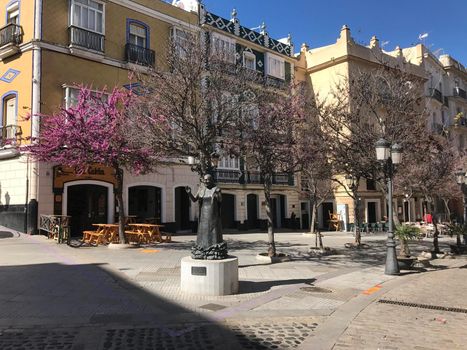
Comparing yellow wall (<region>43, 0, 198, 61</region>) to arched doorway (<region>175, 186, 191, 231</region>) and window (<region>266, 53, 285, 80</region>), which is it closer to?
window (<region>266, 53, 285, 80</region>)

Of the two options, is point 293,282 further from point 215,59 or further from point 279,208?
point 279,208

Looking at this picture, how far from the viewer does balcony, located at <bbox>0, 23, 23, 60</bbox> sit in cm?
1973

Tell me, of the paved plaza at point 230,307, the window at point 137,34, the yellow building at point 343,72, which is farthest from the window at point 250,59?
the paved plaza at point 230,307

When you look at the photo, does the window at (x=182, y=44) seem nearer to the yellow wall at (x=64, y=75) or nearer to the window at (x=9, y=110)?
the yellow wall at (x=64, y=75)

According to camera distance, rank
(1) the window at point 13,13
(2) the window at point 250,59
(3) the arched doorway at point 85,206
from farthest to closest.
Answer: (2) the window at point 250,59 < (1) the window at point 13,13 < (3) the arched doorway at point 85,206

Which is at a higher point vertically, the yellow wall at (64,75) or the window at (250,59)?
the window at (250,59)

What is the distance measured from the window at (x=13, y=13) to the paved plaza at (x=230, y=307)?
13.2 metres

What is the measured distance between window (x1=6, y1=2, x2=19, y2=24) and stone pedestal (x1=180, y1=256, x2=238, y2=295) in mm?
17669

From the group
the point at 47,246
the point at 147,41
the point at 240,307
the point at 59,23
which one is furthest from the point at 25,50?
the point at 240,307

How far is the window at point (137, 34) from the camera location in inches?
901

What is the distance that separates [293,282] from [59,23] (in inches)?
653

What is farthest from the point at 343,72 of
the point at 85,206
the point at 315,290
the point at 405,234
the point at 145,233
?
the point at 315,290

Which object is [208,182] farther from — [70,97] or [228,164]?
[228,164]

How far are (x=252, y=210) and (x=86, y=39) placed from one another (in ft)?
52.2
